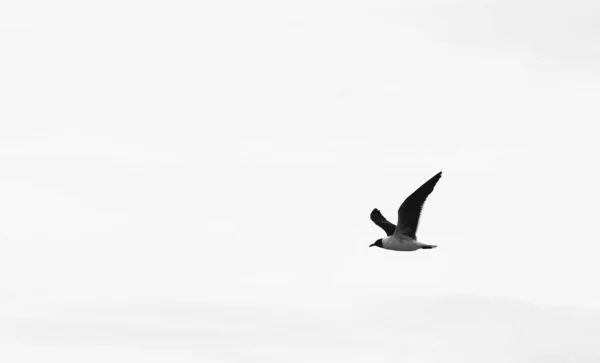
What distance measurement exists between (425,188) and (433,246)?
3742 millimetres

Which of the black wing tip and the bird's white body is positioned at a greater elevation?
the black wing tip

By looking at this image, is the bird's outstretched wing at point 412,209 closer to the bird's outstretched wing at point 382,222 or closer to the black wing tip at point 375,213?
the bird's outstretched wing at point 382,222

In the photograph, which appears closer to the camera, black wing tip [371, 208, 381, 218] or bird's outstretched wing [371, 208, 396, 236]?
bird's outstretched wing [371, 208, 396, 236]

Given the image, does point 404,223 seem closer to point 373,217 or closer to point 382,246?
point 382,246

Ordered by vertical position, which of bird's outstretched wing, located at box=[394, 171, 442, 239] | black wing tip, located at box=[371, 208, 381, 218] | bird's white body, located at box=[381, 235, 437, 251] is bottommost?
bird's white body, located at box=[381, 235, 437, 251]

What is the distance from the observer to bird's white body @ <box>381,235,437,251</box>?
210ft

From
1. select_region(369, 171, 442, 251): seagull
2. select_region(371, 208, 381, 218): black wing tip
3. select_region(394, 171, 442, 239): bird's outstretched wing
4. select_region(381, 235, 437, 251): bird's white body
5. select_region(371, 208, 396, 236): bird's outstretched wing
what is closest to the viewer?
select_region(394, 171, 442, 239): bird's outstretched wing

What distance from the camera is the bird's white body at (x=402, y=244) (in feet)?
210

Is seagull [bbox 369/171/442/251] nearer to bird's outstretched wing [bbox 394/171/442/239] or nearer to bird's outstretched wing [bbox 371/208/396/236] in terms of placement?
bird's outstretched wing [bbox 394/171/442/239]

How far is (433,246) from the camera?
206 ft

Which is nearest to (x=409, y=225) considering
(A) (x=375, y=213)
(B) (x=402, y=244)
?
(B) (x=402, y=244)

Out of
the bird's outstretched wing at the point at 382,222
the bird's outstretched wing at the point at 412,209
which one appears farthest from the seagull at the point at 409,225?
the bird's outstretched wing at the point at 382,222

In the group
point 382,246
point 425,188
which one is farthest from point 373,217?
point 425,188

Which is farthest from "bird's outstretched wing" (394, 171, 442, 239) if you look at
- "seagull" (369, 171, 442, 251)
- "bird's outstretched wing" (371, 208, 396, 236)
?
"bird's outstretched wing" (371, 208, 396, 236)
